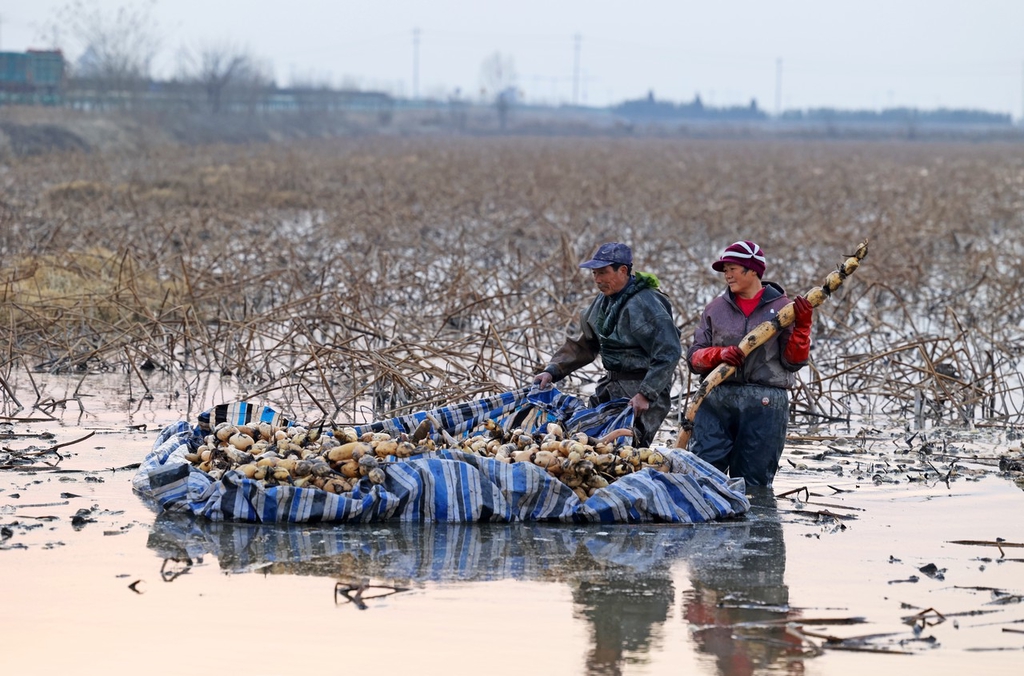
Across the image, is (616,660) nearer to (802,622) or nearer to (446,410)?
(802,622)

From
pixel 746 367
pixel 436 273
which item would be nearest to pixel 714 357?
pixel 746 367

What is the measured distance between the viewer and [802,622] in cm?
432

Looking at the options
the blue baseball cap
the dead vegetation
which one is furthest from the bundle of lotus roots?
the dead vegetation

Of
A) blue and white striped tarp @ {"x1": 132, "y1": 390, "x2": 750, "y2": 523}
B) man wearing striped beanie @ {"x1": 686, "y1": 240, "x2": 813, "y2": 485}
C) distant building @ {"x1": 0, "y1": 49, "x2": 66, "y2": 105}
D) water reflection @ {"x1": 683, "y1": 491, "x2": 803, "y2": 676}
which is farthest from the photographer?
distant building @ {"x1": 0, "y1": 49, "x2": 66, "y2": 105}

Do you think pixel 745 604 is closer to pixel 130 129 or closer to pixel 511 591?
pixel 511 591

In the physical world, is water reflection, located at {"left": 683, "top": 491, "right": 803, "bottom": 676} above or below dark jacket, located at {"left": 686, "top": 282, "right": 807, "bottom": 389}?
below

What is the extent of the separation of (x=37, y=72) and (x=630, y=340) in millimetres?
54253

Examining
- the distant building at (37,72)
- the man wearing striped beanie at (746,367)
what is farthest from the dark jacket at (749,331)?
the distant building at (37,72)

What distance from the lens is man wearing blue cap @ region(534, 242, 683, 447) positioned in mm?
6012

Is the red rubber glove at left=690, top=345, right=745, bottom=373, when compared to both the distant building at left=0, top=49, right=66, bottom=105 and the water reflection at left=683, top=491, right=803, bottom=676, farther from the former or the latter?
the distant building at left=0, top=49, right=66, bottom=105

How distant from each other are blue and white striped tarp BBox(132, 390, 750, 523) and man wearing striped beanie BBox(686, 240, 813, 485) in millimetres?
469

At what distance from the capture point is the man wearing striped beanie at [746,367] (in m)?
5.84

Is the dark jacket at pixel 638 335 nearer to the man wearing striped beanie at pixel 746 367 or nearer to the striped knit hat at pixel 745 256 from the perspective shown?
the man wearing striped beanie at pixel 746 367

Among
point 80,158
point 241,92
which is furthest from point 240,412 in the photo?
point 241,92
